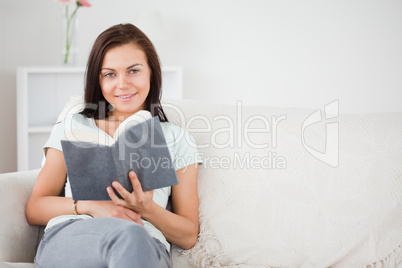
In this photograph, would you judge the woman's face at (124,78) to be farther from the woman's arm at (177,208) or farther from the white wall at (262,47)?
the white wall at (262,47)

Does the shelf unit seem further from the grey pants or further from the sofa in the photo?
the grey pants

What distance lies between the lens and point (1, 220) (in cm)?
121

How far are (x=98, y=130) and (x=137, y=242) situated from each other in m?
0.53

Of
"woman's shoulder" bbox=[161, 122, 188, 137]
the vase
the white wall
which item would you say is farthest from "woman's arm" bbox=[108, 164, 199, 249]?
the white wall

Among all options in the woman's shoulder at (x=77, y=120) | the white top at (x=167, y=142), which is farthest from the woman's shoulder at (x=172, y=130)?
the woman's shoulder at (x=77, y=120)

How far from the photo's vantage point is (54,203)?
4.10 ft

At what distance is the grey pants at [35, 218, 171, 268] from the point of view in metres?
0.94

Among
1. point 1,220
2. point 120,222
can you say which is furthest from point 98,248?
point 1,220

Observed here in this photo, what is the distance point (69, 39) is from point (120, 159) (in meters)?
2.26

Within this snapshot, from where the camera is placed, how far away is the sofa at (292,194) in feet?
4.26

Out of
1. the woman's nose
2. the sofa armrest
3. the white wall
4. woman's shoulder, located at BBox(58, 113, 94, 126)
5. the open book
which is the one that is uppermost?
the white wall

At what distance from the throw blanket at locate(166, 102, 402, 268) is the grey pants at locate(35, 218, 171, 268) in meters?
0.27

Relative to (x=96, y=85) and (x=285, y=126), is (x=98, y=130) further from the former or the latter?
(x=285, y=126)

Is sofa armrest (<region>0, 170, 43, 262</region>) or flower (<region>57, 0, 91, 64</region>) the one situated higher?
flower (<region>57, 0, 91, 64</region>)
